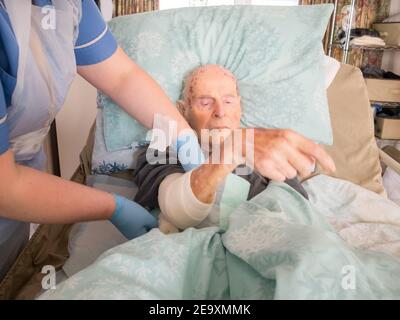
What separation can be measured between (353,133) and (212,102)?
59cm

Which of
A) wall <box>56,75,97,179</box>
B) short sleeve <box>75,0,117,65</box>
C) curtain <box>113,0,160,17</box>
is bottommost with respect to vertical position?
wall <box>56,75,97,179</box>

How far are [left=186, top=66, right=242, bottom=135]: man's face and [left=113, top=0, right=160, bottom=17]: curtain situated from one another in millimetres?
2295

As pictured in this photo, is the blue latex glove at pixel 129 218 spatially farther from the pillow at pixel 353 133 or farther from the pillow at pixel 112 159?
the pillow at pixel 353 133

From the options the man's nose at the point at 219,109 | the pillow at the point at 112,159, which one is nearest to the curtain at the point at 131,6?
the pillow at the point at 112,159

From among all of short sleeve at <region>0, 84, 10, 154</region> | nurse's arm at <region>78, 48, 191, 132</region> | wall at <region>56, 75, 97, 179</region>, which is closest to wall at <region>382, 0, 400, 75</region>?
wall at <region>56, 75, 97, 179</region>

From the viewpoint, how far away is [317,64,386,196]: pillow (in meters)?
1.33

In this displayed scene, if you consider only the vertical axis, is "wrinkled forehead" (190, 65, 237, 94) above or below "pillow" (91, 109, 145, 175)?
above

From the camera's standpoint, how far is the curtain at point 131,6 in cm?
314

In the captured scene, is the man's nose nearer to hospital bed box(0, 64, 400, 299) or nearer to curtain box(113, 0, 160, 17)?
hospital bed box(0, 64, 400, 299)

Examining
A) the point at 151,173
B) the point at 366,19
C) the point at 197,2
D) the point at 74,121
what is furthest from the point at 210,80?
the point at 366,19

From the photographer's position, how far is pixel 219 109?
1.12 meters

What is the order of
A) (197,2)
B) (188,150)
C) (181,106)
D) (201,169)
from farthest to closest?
1. (197,2)
2. (181,106)
3. (188,150)
4. (201,169)

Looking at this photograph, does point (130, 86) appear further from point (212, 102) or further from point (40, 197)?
point (40, 197)

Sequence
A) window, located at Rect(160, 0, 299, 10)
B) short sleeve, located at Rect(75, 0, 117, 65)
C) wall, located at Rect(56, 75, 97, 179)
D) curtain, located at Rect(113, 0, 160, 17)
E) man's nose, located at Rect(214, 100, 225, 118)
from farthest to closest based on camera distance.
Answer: window, located at Rect(160, 0, 299, 10)
curtain, located at Rect(113, 0, 160, 17)
wall, located at Rect(56, 75, 97, 179)
man's nose, located at Rect(214, 100, 225, 118)
short sleeve, located at Rect(75, 0, 117, 65)
